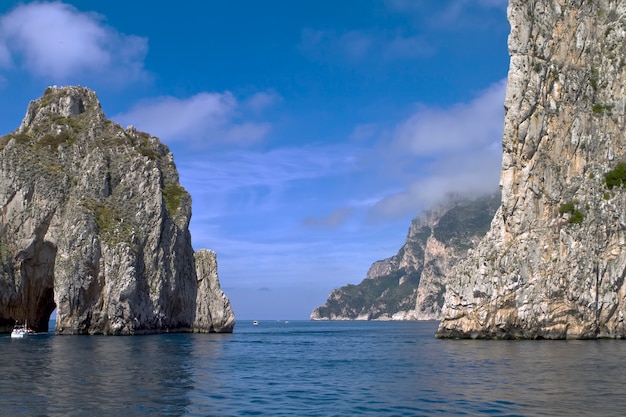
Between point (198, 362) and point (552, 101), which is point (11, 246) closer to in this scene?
point (198, 362)

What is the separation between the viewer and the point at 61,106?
123m

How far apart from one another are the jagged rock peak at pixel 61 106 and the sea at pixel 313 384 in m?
68.7

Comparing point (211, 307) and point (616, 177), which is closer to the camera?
point (616, 177)

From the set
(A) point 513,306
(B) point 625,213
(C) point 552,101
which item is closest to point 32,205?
(A) point 513,306

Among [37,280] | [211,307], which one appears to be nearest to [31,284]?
[37,280]

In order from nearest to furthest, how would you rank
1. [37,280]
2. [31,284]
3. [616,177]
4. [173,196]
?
[616,177] < [31,284] < [37,280] < [173,196]

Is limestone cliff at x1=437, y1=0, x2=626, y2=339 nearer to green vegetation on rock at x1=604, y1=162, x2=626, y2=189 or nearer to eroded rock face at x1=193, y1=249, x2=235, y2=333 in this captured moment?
green vegetation on rock at x1=604, y1=162, x2=626, y2=189

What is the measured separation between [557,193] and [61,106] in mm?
95450

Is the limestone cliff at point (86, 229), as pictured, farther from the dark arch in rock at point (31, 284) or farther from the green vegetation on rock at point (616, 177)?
the green vegetation on rock at point (616, 177)

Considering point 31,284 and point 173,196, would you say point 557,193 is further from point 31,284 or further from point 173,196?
point 31,284

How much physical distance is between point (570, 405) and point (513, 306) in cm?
5877

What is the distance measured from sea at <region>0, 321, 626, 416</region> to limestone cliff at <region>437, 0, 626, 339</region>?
74.4ft

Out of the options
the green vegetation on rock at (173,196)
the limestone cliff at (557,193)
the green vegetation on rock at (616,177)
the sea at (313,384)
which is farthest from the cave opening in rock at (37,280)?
the green vegetation on rock at (616,177)

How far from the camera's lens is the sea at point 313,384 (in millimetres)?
30062
